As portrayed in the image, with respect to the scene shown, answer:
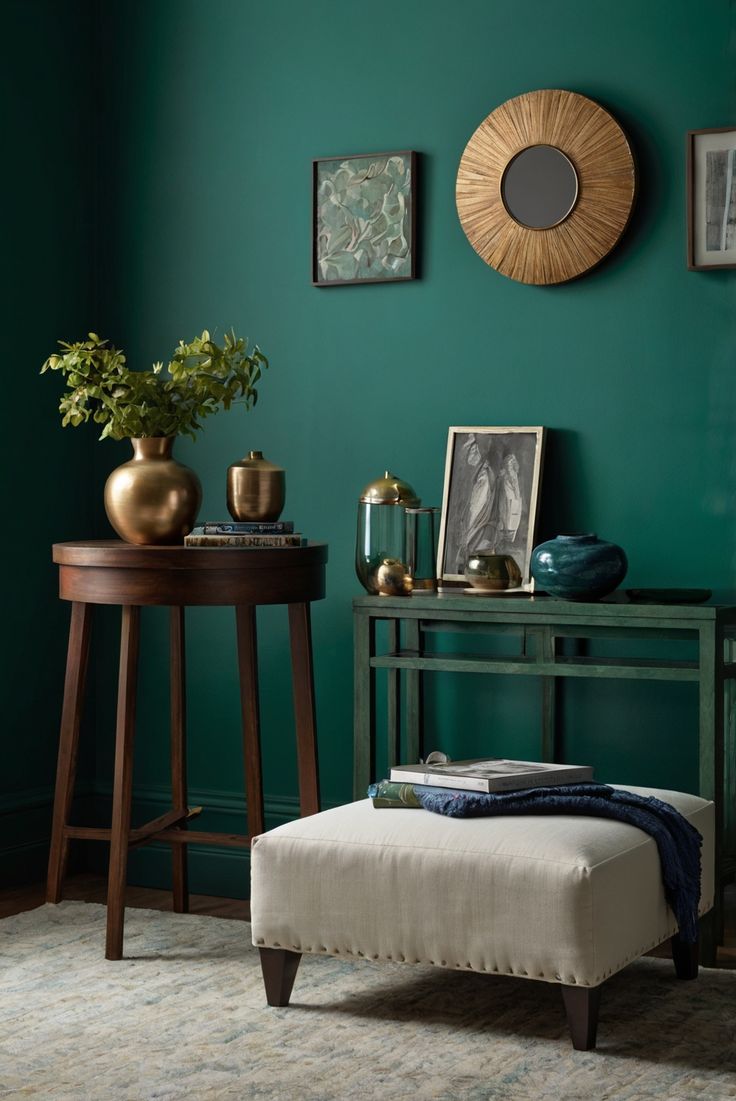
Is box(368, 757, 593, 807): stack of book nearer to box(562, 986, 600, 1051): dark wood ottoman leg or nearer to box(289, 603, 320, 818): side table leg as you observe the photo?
box(562, 986, 600, 1051): dark wood ottoman leg

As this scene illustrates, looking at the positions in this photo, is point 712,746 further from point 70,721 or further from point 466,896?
point 70,721

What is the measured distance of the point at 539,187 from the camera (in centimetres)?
362

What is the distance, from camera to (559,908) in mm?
2535

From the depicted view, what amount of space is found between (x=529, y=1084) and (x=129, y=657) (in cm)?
134

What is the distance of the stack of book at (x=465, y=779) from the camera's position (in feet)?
9.23

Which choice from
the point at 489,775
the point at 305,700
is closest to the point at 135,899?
the point at 305,700

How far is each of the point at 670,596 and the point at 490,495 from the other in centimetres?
56

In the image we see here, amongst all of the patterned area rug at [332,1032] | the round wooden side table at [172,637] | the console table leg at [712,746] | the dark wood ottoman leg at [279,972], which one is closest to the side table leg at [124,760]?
the round wooden side table at [172,637]

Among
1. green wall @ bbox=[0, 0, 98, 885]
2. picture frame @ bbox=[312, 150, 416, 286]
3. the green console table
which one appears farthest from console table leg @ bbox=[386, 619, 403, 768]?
green wall @ bbox=[0, 0, 98, 885]

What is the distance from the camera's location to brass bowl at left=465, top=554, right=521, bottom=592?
3.47m

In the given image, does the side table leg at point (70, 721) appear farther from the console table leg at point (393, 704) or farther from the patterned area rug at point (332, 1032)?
the console table leg at point (393, 704)

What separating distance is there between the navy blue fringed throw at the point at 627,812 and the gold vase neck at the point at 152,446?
42.8 inches

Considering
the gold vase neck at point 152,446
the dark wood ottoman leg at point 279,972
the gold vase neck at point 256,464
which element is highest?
the gold vase neck at point 152,446

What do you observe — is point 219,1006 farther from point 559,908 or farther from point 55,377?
point 55,377
